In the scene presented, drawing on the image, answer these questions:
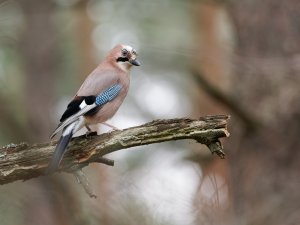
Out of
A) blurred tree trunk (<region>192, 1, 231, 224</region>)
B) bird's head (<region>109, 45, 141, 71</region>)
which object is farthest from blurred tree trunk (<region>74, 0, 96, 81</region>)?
bird's head (<region>109, 45, 141, 71</region>)

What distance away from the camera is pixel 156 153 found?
14.0m

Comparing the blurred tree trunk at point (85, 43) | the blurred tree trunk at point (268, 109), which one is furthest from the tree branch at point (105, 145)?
the blurred tree trunk at point (85, 43)

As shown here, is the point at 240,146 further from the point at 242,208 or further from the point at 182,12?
the point at 182,12

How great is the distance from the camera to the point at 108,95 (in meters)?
8.29

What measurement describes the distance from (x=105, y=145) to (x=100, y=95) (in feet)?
4.80

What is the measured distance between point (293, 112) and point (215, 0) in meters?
2.24

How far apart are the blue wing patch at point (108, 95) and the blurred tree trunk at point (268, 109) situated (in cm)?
268

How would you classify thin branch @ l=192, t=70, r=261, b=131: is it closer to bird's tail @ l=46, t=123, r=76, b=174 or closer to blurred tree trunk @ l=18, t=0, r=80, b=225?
blurred tree trunk @ l=18, t=0, r=80, b=225

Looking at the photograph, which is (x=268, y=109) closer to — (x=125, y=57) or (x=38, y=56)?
(x=125, y=57)

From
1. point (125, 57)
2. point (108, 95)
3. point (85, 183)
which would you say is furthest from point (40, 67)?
point (85, 183)

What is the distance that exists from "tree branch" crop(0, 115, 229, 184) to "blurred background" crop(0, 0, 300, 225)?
0.97 m

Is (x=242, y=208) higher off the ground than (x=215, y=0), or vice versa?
(x=215, y=0)

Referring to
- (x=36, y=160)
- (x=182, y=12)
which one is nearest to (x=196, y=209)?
(x=36, y=160)

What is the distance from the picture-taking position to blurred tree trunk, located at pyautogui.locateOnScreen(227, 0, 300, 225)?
10.6 m
